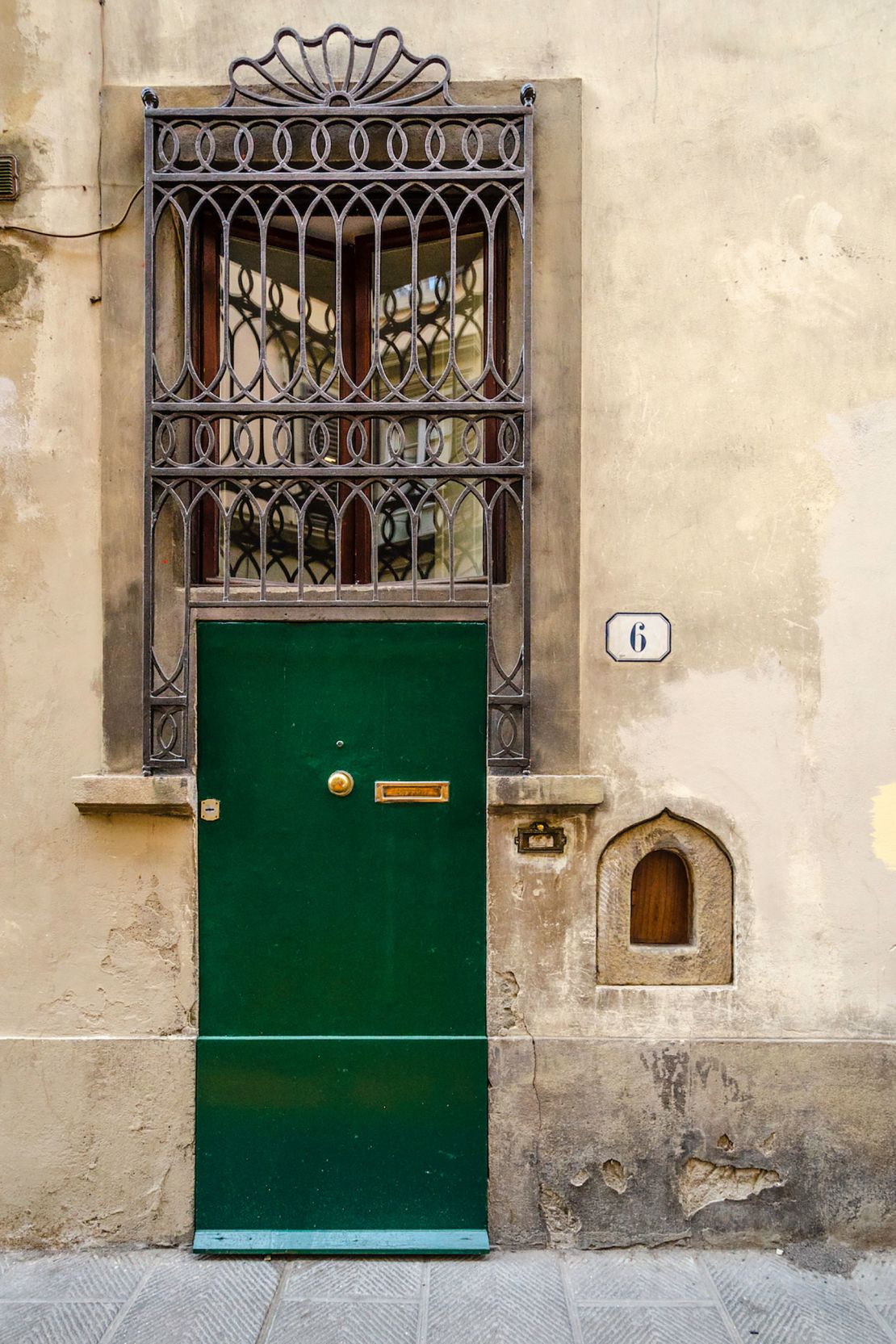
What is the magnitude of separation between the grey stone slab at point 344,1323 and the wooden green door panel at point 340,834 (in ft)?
3.15

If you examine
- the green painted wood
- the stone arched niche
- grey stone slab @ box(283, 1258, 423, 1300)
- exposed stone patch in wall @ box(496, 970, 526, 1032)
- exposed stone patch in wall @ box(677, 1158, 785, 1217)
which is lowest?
grey stone slab @ box(283, 1258, 423, 1300)

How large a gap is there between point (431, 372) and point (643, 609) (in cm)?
135

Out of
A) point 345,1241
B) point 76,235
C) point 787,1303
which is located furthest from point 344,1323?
point 76,235

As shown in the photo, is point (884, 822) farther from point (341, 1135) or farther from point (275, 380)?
point (275, 380)

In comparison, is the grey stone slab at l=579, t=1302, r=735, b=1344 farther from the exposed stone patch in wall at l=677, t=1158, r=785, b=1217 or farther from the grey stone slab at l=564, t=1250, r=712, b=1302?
the exposed stone patch in wall at l=677, t=1158, r=785, b=1217

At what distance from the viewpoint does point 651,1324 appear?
11.4 feet

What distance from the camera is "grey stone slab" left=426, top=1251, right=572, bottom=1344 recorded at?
3.40 m

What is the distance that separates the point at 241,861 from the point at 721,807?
2.00 meters

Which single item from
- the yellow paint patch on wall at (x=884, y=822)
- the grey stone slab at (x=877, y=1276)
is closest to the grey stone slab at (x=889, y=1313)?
the grey stone slab at (x=877, y=1276)

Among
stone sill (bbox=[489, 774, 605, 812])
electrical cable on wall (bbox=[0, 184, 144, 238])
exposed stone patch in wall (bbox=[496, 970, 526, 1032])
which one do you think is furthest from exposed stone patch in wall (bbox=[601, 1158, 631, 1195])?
electrical cable on wall (bbox=[0, 184, 144, 238])

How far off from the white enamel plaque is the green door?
545 mm

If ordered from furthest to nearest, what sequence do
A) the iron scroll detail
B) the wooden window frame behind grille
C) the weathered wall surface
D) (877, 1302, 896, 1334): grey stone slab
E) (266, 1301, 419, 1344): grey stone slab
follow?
1. the wooden window frame behind grille
2. the weathered wall surface
3. the iron scroll detail
4. (877, 1302, 896, 1334): grey stone slab
5. (266, 1301, 419, 1344): grey stone slab

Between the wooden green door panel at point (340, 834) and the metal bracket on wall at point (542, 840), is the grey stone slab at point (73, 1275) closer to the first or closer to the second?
the wooden green door panel at point (340, 834)

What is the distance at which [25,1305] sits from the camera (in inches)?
141
